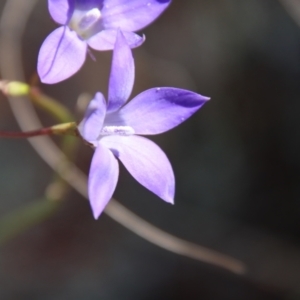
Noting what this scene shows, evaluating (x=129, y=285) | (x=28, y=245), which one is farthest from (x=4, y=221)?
(x=129, y=285)

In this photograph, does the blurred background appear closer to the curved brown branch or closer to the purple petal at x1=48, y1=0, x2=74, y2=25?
the curved brown branch

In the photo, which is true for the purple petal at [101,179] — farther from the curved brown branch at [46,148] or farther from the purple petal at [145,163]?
the curved brown branch at [46,148]

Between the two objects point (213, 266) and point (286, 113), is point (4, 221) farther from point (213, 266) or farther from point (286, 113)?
point (286, 113)

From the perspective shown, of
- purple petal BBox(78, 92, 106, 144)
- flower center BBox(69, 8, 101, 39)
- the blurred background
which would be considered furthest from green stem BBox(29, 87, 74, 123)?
the blurred background

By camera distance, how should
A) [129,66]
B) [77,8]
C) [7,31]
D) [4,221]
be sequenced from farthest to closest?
[7,31] < [4,221] < [77,8] < [129,66]

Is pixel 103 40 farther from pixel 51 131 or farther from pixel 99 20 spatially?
pixel 51 131

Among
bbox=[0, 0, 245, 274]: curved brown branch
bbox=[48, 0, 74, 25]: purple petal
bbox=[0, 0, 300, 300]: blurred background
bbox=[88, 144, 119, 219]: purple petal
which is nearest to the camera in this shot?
bbox=[88, 144, 119, 219]: purple petal

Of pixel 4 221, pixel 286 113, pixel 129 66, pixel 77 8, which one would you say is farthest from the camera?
pixel 286 113
